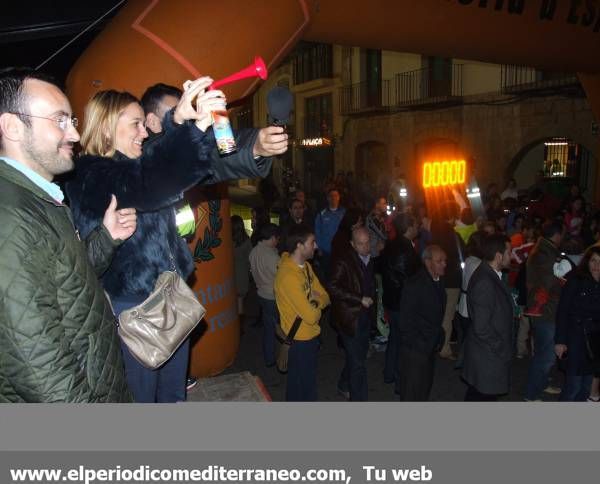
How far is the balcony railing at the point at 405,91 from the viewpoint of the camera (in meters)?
18.7

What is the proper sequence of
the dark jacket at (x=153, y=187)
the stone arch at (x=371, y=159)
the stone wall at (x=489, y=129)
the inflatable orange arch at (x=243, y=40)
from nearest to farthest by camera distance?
1. the dark jacket at (x=153, y=187)
2. the inflatable orange arch at (x=243, y=40)
3. the stone wall at (x=489, y=129)
4. the stone arch at (x=371, y=159)

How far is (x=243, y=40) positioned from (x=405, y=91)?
18.1 m

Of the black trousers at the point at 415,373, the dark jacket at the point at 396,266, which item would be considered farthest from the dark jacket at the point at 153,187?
the dark jacket at the point at 396,266

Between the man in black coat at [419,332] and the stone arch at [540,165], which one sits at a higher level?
the stone arch at [540,165]

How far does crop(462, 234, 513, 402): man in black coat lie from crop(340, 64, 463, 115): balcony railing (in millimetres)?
15152

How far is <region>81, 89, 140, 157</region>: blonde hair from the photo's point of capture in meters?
2.24

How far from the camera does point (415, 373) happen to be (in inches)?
178

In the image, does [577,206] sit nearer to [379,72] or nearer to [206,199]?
[206,199]

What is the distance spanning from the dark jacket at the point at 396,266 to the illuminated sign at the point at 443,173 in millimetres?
2895

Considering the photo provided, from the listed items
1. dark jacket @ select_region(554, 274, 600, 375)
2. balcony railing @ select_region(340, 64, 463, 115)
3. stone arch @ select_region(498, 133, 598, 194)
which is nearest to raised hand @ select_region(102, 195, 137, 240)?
dark jacket @ select_region(554, 274, 600, 375)

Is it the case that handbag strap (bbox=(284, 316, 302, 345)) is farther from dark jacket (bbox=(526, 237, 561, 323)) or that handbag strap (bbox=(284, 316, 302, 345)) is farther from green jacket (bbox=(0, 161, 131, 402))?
green jacket (bbox=(0, 161, 131, 402))

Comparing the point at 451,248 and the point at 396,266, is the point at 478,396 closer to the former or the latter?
the point at 396,266

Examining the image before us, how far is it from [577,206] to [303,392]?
23.2 ft

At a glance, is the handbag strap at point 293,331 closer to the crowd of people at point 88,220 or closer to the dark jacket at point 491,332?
the dark jacket at point 491,332
